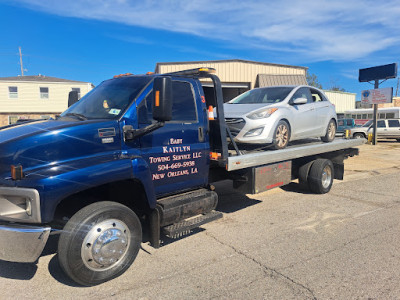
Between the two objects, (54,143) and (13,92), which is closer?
(54,143)

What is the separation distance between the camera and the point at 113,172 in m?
3.23

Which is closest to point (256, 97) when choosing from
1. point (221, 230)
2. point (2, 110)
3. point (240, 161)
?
point (240, 161)

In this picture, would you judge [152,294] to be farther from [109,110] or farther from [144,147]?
[109,110]

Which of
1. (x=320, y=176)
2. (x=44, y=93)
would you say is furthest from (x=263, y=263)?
(x=44, y=93)

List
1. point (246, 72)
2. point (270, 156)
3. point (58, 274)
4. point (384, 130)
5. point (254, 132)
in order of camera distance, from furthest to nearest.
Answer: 1. point (384, 130)
2. point (246, 72)
3. point (254, 132)
4. point (270, 156)
5. point (58, 274)

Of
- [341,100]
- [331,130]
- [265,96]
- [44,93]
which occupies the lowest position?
[331,130]

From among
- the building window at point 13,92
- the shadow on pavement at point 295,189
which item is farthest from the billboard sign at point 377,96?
the building window at point 13,92

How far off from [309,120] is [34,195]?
5.70 metres

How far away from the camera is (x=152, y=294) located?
3105mm

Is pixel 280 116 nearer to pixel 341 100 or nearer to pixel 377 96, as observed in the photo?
pixel 377 96

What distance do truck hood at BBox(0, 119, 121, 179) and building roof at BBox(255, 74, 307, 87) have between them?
64.9 feet

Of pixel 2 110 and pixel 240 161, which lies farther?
pixel 2 110

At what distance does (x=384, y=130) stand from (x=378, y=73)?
160 inches

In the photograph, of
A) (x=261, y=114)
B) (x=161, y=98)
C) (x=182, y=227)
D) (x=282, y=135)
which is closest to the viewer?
(x=161, y=98)
